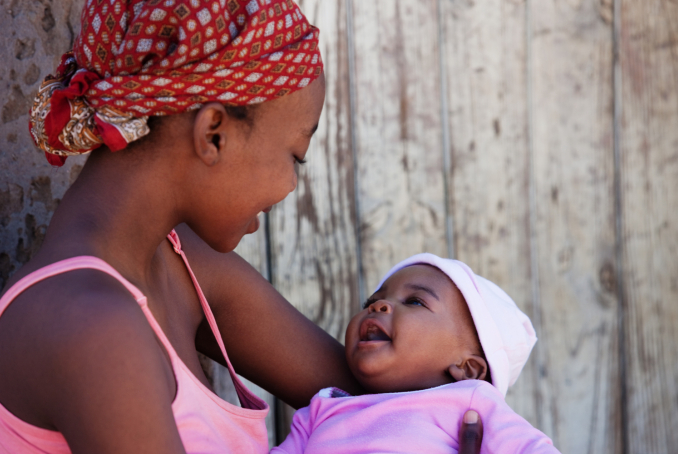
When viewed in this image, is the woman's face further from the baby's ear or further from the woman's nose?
the baby's ear

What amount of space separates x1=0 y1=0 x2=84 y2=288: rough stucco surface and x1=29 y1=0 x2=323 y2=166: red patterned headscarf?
0.55 metres

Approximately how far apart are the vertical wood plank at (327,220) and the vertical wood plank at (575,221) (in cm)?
70

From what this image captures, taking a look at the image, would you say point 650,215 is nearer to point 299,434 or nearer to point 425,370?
point 425,370

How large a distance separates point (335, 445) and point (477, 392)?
1.15ft

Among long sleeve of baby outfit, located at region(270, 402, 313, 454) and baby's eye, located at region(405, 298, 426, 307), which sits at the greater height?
baby's eye, located at region(405, 298, 426, 307)

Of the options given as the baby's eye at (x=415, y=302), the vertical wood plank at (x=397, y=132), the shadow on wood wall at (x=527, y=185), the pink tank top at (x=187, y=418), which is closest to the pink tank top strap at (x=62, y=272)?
the pink tank top at (x=187, y=418)

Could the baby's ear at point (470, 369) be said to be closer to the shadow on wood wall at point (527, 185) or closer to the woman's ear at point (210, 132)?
the shadow on wood wall at point (527, 185)

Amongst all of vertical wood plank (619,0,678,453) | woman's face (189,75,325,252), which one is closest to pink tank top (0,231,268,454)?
woman's face (189,75,325,252)

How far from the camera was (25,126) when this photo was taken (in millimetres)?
1715

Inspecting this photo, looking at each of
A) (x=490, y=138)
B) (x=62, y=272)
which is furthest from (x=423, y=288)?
(x=62, y=272)

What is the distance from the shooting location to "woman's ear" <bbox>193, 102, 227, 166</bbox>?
1182 mm

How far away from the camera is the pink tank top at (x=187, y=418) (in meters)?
1.06

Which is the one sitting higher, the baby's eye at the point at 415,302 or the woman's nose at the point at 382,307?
the woman's nose at the point at 382,307

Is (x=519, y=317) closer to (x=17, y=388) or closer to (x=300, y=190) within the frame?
(x=300, y=190)
